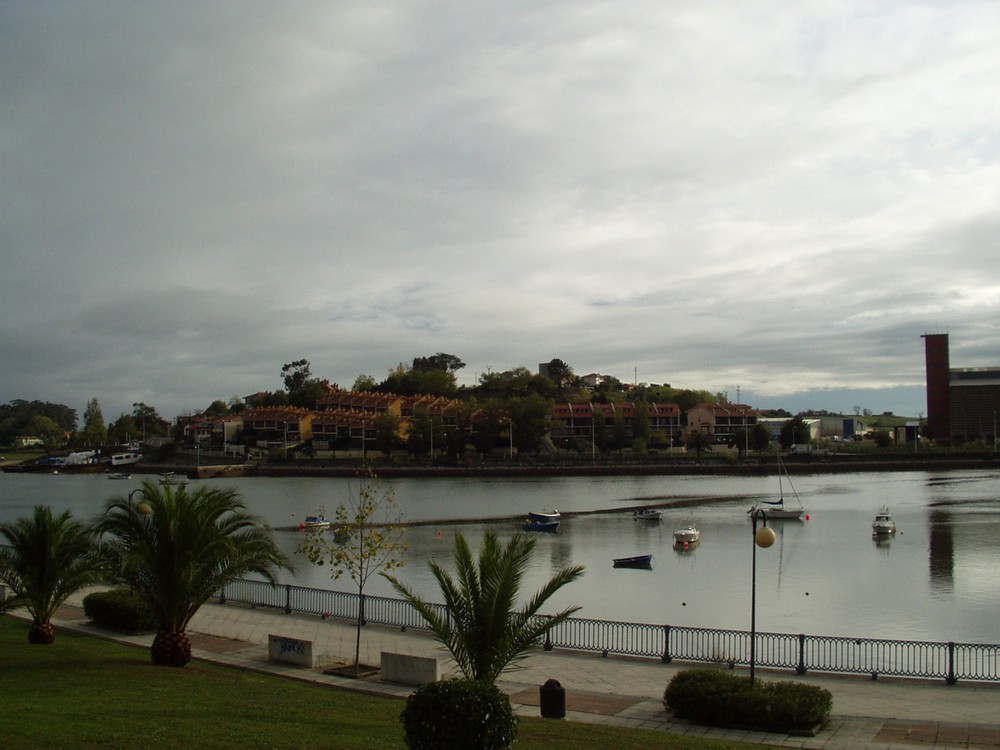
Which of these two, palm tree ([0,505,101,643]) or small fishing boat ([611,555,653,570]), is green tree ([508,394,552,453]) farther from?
palm tree ([0,505,101,643])

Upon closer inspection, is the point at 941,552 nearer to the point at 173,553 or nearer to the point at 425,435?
the point at 173,553

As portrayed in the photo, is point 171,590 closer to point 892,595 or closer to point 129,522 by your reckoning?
point 129,522

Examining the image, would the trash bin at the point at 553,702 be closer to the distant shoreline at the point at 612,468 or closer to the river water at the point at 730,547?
the river water at the point at 730,547

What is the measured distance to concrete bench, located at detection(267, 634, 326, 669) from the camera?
65.9ft

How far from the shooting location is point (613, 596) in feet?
130

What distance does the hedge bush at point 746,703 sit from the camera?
49.2 feet

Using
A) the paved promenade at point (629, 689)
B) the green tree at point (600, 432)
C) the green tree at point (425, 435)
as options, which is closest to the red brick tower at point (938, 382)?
the green tree at point (600, 432)

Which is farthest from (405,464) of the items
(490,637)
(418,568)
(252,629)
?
(490,637)

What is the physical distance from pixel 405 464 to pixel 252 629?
386 ft

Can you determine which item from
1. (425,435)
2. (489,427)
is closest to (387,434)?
(425,435)

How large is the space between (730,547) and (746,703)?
4323cm

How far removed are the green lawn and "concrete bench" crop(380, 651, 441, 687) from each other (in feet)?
4.19

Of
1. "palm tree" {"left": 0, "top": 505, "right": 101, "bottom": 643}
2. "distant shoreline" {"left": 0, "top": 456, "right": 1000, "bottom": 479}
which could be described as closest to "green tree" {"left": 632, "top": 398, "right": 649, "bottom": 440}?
"distant shoreline" {"left": 0, "top": 456, "right": 1000, "bottom": 479}

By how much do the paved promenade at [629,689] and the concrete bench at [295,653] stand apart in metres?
0.29
